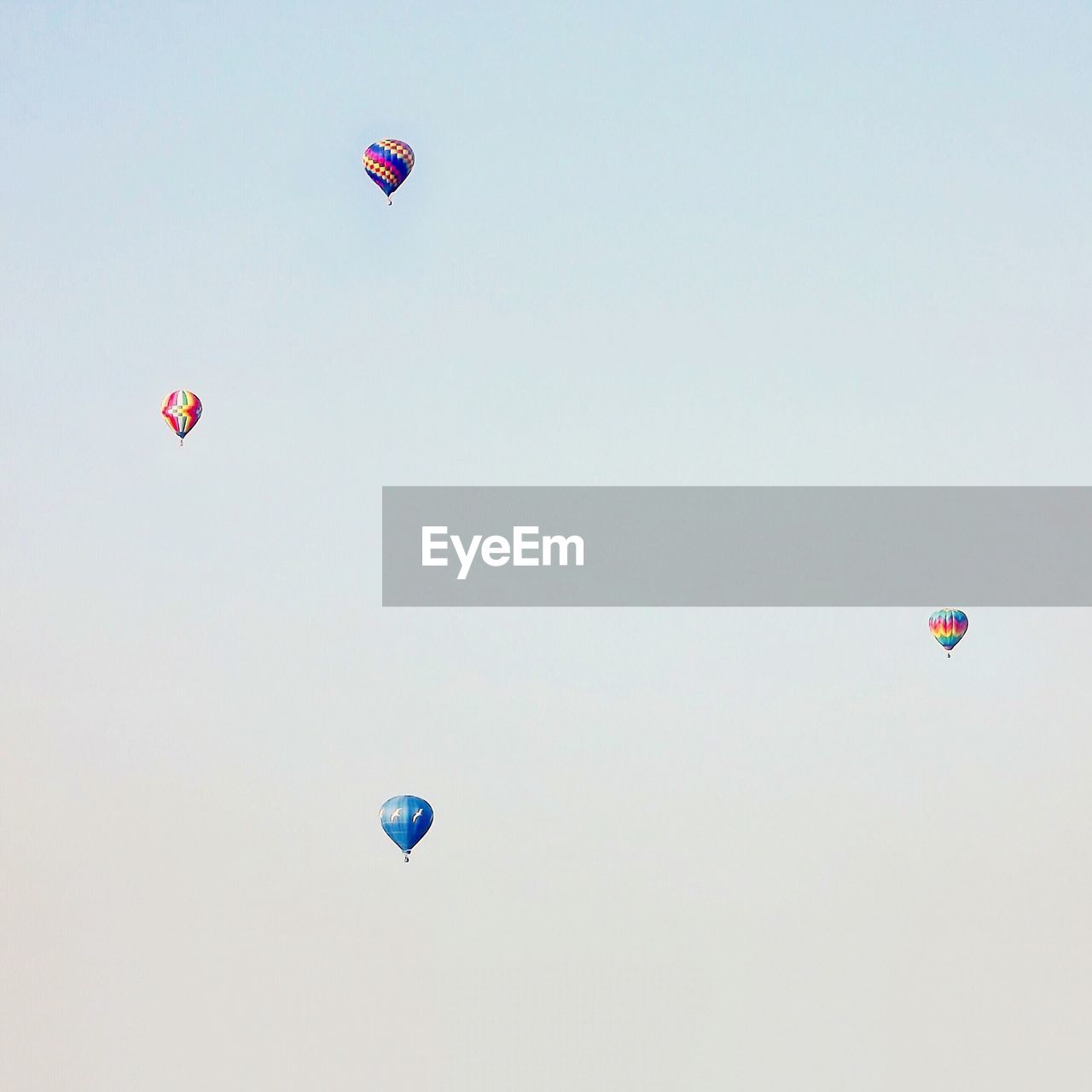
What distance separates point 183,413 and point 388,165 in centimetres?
1380

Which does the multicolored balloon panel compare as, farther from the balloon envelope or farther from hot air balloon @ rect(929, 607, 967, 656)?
hot air balloon @ rect(929, 607, 967, 656)

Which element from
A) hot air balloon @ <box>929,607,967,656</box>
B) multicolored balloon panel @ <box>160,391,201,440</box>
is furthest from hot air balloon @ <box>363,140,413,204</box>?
hot air balloon @ <box>929,607,967,656</box>

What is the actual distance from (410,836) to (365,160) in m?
25.2

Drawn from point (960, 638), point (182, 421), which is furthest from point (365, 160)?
point (960, 638)

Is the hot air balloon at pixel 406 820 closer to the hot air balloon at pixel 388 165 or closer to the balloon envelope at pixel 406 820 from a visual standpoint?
the balloon envelope at pixel 406 820

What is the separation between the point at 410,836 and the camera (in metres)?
71.3

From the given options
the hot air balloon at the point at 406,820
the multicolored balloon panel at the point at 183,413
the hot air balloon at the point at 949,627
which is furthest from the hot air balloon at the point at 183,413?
the hot air balloon at the point at 949,627

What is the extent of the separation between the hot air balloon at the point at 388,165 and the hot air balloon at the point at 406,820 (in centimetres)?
2239

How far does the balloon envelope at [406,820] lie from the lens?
7125cm

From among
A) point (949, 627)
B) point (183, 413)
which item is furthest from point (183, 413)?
point (949, 627)

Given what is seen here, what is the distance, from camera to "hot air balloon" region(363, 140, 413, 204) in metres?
73.1

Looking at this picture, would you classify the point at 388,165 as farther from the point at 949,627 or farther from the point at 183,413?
the point at 949,627

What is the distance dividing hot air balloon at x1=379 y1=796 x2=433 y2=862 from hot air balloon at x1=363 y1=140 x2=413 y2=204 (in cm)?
2239

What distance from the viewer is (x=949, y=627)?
8275cm
